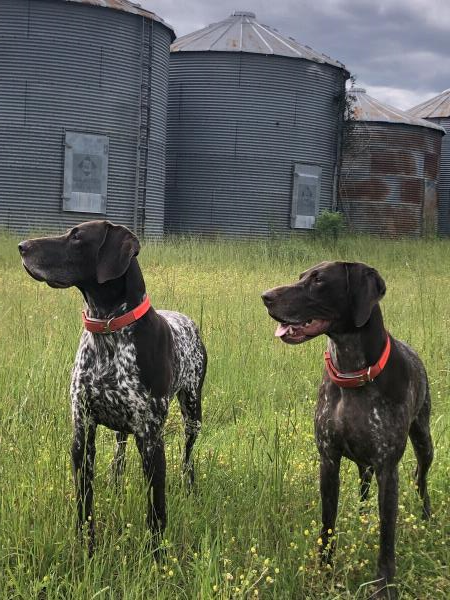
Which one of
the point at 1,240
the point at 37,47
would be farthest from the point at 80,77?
the point at 1,240

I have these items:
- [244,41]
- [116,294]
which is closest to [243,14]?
[244,41]

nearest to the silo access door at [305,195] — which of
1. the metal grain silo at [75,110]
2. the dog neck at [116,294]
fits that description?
the metal grain silo at [75,110]

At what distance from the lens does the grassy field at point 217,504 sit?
3.25 meters

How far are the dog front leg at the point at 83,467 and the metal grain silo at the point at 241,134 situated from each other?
20014 millimetres

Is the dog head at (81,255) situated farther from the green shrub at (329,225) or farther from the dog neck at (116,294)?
the green shrub at (329,225)

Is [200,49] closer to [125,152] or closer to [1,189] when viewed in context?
[125,152]

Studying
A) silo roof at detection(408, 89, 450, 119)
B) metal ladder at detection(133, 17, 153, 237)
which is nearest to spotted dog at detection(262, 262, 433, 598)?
metal ladder at detection(133, 17, 153, 237)

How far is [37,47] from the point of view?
738 inches

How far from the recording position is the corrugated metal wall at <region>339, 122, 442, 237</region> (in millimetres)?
26531

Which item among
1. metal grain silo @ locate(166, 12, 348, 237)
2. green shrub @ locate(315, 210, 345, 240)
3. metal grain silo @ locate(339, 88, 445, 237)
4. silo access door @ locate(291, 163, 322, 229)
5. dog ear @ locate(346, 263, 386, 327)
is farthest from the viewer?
metal grain silo @ locate(339, 88, 445, 237)

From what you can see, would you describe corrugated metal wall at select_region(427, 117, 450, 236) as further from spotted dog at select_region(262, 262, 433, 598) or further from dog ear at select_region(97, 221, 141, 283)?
dog ear at select_region(97, 221, 141, 283)

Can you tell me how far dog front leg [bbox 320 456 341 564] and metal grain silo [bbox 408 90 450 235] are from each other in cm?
2790

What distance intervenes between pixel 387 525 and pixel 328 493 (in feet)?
1.03

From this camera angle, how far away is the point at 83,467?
3.56 metres
